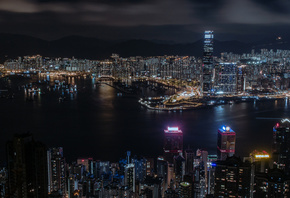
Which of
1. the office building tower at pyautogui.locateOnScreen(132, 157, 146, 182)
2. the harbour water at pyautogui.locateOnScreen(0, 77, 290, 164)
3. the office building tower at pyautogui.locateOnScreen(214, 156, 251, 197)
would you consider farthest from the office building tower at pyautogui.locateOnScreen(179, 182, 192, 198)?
the harbour water at pyautogui.locateOnScreen(0, 77, 290, 164)

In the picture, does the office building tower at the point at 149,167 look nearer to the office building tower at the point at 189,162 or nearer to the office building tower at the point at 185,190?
the office building tower at the point at 189,162

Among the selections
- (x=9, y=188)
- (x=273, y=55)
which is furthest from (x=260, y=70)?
(x=9, y=188)

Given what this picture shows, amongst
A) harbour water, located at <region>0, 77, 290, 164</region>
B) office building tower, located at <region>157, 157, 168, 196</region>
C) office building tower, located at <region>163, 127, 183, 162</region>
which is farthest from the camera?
harbour water, located at <region>0, 77, 290, 164</region>

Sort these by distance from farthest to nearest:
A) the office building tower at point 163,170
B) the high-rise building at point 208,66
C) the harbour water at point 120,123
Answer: the high-rise building at point 208,66, the harbour water at point 120,123, the office building tower at point 163,170

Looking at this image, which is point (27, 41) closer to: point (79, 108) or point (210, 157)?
point (79, 108)

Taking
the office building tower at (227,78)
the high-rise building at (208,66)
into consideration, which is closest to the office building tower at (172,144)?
the high-rise building at (208,66)

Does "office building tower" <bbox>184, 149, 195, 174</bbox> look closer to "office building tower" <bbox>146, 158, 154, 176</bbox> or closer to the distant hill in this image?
"office building tower" <bbox>146, 158, 154, 176</bbox>
